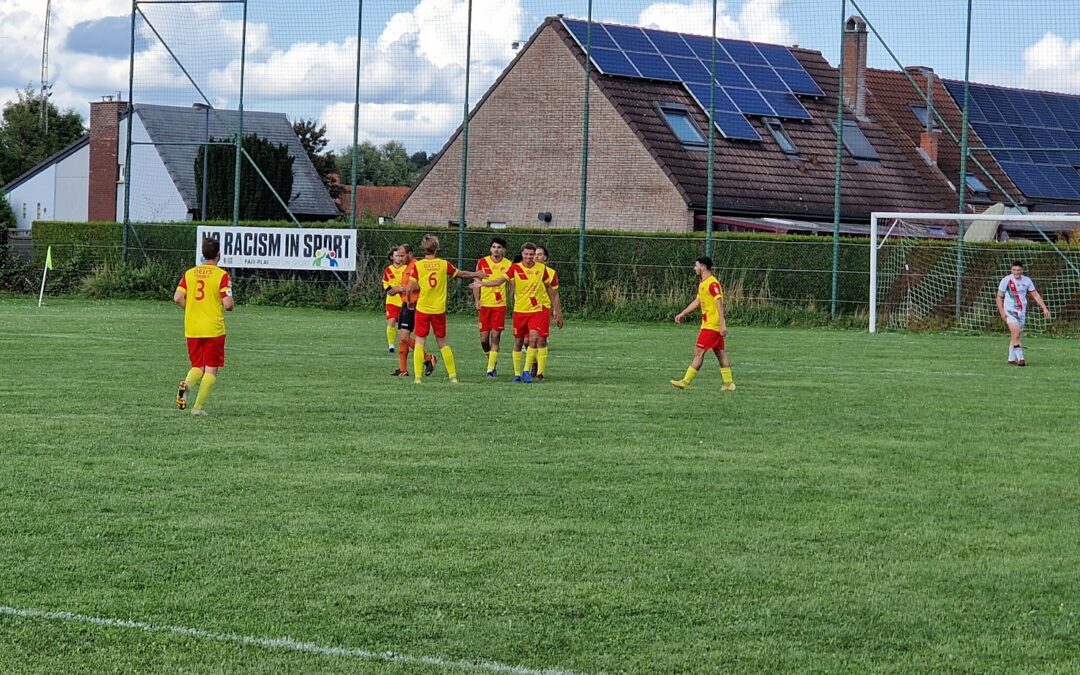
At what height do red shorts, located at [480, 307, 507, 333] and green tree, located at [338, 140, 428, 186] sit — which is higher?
green tree, located at [338, 140, 428, 186]

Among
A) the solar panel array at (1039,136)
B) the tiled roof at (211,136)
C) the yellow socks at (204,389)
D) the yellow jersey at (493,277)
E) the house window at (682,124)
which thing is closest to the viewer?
the yellow socks at (204,389)

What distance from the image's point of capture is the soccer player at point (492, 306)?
18.3 meters

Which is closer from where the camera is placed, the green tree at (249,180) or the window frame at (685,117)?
the green tree at (249,180)

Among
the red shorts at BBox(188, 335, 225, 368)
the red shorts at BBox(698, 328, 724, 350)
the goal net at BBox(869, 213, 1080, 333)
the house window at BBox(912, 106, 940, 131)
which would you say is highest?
the house window at BBox(912, 106, 940, 131)

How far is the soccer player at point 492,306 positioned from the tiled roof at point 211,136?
3325cm

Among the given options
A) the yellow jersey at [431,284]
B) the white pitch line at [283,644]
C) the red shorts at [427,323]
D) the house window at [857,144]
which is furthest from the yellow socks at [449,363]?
the house window at [857,144]

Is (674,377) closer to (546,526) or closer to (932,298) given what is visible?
(546,526)

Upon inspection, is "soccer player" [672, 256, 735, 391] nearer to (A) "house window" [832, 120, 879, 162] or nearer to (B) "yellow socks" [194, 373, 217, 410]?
(B) "yellow socks" [194, 373, 217, 410]

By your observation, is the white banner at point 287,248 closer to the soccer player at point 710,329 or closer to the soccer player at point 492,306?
the soccer player at point 492,306

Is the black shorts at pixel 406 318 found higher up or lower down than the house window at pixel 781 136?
lower down

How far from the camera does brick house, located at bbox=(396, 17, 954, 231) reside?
3962cm

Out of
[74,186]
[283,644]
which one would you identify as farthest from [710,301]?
[74,186]

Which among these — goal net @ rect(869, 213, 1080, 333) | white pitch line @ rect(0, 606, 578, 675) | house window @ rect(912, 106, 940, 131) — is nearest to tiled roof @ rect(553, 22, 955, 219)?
house window @ rect(912, 106, 940, 131)

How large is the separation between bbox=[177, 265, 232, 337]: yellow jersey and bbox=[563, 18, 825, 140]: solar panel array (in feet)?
85.6
